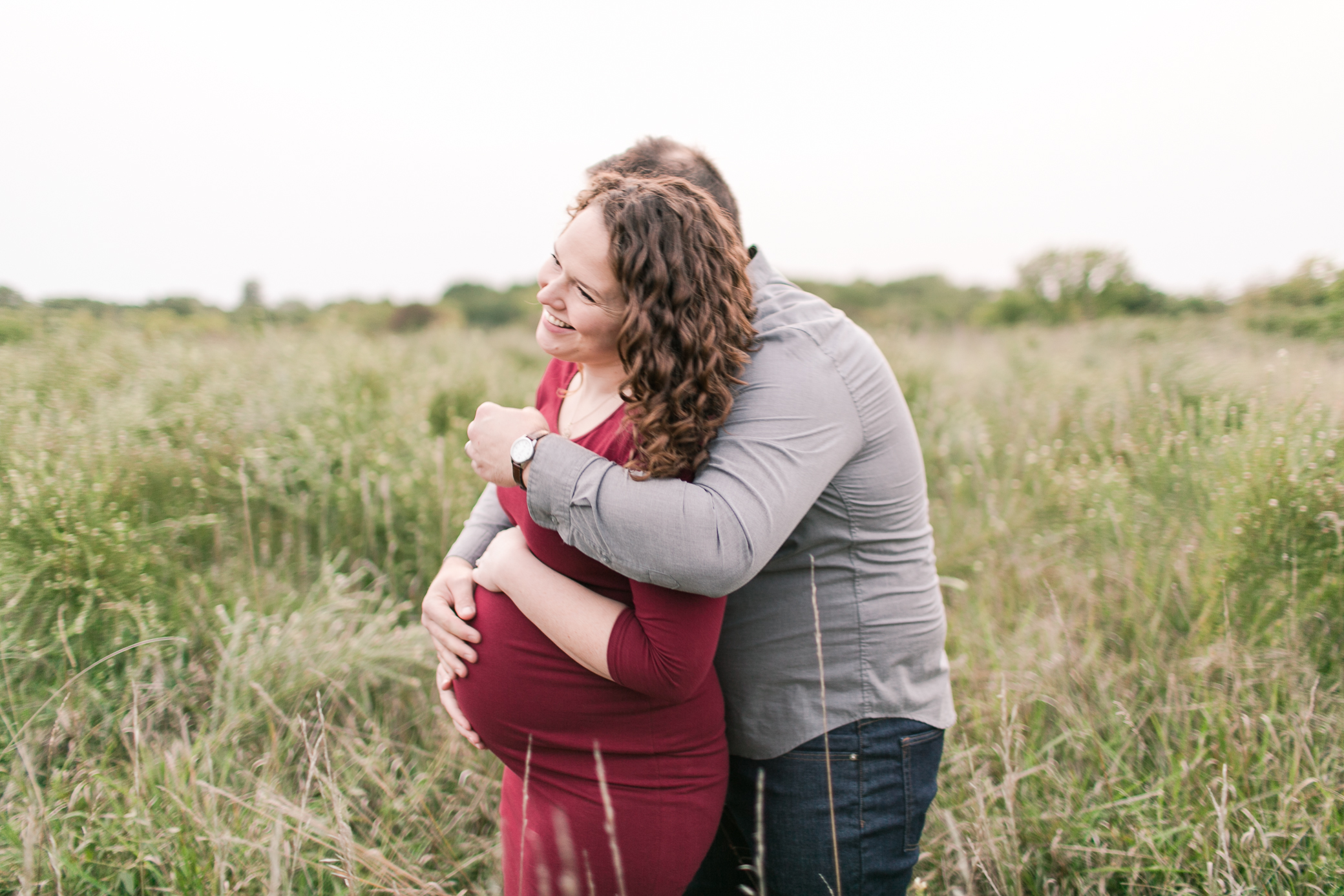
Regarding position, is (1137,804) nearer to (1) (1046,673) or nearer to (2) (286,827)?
(1) (1046,673)

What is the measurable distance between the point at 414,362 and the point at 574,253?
5.29m

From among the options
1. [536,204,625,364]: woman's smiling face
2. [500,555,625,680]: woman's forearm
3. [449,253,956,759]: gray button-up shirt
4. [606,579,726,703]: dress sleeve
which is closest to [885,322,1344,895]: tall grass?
[449,253,956,759]: gray button-up shirt

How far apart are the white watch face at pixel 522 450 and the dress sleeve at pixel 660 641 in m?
0.28

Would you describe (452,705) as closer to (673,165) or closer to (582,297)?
(582,297)

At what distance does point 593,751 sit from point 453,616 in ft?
1.30

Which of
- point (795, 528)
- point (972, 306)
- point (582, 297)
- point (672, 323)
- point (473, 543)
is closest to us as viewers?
point (672, 323)

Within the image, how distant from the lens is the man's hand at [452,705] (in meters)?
1.46

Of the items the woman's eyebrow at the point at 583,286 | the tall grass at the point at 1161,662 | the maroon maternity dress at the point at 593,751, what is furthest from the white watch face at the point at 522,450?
the tall grass at the point at 1161,662

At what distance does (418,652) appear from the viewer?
2365 millimetres

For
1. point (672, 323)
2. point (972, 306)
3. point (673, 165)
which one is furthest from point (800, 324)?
point (972, 306)

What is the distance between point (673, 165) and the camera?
1.69 metres

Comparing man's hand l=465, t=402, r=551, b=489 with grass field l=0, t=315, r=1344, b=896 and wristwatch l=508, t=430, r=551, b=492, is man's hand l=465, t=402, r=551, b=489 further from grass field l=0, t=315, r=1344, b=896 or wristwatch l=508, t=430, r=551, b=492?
grass field l=0, t=315, r=1344, b=896

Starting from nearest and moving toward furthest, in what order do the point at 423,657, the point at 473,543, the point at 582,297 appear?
the point at 582,297 → the point at 473,543 → the point at 423,657

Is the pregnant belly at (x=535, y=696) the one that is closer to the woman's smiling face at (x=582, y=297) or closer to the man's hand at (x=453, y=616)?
the man's hand at (x=453, y=616)
